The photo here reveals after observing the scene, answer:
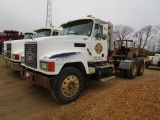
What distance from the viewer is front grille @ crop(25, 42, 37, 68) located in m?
4.54

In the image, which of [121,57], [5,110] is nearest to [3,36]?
[121,57]

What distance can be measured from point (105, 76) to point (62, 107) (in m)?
2.40

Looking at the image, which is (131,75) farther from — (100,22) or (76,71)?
(76,71)

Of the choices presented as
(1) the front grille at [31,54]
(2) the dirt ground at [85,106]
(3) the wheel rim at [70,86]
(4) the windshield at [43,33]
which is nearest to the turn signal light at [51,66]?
(3) the wheel rim at [70,86]

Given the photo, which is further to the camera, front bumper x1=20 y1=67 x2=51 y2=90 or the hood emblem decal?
the hood emblem decal

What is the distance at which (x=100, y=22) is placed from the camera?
18.6 ft

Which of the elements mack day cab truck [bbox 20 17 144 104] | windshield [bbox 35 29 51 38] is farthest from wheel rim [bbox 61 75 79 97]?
windshield [bbox 35 29 51 38]

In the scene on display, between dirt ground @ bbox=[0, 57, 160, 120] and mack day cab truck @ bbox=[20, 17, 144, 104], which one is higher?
mack day cab truck @ bbox=[20, 17, 144, 104]

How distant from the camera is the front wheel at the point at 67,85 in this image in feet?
13.8

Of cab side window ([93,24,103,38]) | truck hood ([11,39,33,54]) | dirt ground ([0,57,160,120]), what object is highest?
cab side window ([93,24,103,38])

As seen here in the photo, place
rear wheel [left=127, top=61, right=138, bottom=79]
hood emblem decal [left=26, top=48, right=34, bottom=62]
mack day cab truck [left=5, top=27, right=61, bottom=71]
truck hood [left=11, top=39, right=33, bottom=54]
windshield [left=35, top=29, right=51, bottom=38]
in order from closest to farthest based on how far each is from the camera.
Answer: hood emblem decal [left=26, top=48, right=34, bottom=62]
mack day cab truck [left=5, top=27, right=61, bottom=71]
truck hood [left=11, top=39, right=33, bottom=54]
rear wheel [left=127, top=61, right=138, bottom=79]
windshield [left=35, top=29, right=51, bottom=38]

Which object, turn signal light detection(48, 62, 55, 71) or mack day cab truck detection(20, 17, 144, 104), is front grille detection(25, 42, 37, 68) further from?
turn signal light detection(48, 62, 55, 71)

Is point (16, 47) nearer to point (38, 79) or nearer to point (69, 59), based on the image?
point (38, 79)

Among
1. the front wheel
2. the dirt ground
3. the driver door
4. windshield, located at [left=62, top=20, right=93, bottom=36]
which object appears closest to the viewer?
the dirt ground
